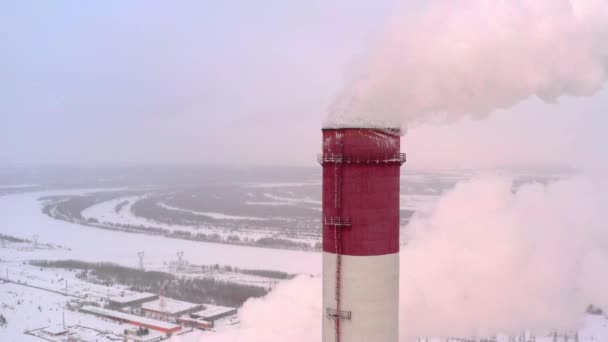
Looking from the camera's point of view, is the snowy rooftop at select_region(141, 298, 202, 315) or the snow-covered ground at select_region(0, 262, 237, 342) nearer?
the snow-covered ground at select_region(0, 262, 237, 342)

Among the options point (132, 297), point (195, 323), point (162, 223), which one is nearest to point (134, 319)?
point (195, 323)

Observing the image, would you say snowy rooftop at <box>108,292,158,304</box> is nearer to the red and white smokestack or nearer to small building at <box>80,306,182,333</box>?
small building at <box>80,306,182,333</box>

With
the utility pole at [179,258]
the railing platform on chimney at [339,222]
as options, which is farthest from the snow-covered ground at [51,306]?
the railing platform on chimney at [339,222]

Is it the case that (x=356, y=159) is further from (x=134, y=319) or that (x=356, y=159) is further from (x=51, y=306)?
(x=51, y=306)

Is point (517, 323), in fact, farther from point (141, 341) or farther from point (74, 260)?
point (74, 260)

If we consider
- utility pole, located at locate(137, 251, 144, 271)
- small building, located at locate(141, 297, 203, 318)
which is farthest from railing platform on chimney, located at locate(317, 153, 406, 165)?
utility pole, located at locate(137, 251, 144, 271)

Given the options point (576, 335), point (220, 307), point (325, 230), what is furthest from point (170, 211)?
point (325, 230)
